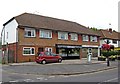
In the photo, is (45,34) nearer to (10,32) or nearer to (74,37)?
(10,32)

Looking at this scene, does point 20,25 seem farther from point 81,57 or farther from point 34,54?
point 81,57

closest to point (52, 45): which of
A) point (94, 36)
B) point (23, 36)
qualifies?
point (23, 36)

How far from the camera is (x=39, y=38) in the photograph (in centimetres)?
3450

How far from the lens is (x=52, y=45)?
3625 cm

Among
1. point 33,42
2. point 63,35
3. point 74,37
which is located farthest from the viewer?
point 74,37

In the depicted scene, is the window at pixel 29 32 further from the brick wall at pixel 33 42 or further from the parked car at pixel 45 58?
the parked car at pixel 45 58

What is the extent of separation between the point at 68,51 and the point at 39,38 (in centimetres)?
769

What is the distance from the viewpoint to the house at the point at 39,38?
1272 inches

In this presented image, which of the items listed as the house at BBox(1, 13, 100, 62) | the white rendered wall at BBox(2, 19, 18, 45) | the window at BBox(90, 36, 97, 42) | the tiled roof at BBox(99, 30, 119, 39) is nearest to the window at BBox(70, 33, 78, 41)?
the house at BBox(1, 13, 100, 62)

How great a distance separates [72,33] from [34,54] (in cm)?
967

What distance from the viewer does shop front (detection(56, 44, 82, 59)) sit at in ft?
124

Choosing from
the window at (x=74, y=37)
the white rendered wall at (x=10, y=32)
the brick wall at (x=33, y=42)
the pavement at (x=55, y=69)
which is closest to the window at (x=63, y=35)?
the brick wall at (x=33, y=42)

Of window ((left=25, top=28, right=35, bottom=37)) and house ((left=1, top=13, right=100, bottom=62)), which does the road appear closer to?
house ((left=1, top=13, right=100, bottom=62))

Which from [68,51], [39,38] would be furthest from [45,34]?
[68,51]
